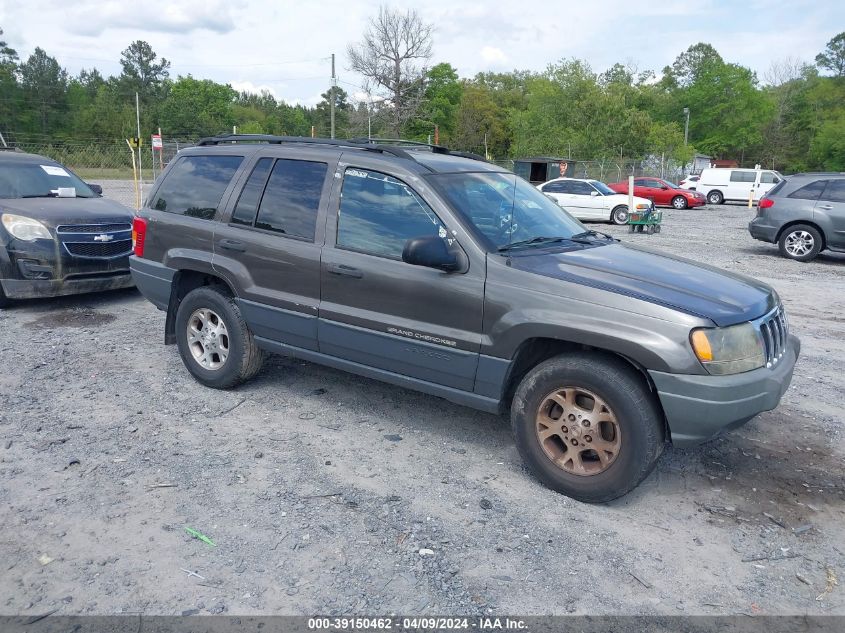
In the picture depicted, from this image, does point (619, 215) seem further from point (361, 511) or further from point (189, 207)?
point (361, 511)

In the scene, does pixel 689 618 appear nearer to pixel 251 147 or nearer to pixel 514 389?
pixel 514 389

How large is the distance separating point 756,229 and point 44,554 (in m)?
14.4

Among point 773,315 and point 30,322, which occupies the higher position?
point 773,315

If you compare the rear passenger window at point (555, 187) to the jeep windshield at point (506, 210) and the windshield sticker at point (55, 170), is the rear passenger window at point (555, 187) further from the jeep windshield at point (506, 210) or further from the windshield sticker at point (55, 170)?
the jeep windshield at point (506, 210)

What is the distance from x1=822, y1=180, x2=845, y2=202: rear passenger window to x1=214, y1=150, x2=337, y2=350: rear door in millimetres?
12096

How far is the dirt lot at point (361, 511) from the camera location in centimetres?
298

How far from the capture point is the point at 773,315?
13.1ft

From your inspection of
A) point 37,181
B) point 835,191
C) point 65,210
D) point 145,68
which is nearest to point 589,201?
point 835,191

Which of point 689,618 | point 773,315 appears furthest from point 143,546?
point 773,315

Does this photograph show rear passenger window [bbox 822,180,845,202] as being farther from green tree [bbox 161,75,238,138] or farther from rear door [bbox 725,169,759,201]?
green tree [bbox 161,75,238,138]

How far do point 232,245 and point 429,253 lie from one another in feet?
6.00

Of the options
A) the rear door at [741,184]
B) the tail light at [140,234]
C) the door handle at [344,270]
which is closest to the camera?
the door handle at [344,270]

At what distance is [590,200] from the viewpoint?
22.0m

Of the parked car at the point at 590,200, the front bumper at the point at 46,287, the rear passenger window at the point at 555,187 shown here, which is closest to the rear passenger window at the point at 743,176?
the parked car at the point at 590,200
